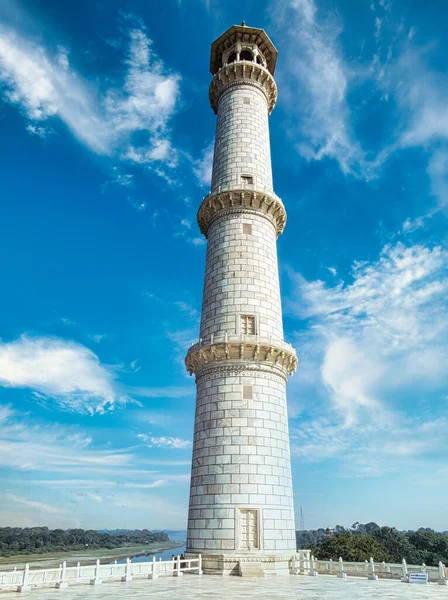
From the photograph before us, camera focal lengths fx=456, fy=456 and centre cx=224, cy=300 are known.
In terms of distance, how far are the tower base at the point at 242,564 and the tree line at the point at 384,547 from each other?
1597 inches

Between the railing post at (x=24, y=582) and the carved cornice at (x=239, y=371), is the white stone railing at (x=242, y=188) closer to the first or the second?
the carved cornice at (x=239, y=371)

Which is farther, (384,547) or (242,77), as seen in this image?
(384,547)

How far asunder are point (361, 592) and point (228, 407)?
11222 millimetres

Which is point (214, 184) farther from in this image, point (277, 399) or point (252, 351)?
point (277, 399)

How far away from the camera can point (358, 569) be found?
23.4 metres

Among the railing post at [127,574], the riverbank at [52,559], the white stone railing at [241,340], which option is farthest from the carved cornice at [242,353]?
the riverbank at [52,559]

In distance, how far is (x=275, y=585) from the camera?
716 inches

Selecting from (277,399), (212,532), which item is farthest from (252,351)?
(212,532)

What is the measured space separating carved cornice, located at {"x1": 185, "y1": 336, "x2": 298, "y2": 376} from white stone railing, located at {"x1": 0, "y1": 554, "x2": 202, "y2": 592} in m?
10.1

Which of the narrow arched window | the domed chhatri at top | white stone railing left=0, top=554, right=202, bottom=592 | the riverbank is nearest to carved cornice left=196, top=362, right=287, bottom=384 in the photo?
white stone railing left=0, top=554, right=202, bottom=592

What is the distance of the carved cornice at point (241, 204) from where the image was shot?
31.3 metres

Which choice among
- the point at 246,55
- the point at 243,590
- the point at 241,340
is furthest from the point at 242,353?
the point at 246,55

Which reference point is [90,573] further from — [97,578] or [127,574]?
[127,574]

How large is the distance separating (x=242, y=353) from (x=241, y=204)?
10.9 m
